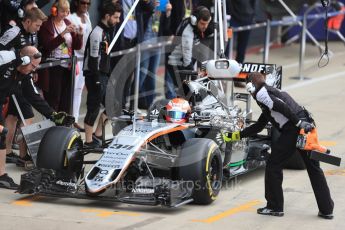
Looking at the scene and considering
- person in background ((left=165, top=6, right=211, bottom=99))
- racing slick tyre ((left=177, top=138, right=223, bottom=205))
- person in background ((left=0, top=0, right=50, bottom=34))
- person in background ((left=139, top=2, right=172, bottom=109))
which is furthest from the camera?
person in background ((left=139, top=2, right=172, bottom=109))

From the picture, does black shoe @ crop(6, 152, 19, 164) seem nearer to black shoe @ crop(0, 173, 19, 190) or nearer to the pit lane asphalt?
the pit lane asphalt

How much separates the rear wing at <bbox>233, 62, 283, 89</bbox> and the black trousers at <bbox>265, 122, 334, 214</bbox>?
1.97m

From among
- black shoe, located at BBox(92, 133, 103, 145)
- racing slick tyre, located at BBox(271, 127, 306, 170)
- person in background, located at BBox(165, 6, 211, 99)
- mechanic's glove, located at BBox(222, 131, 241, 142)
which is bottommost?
racing slick tyre, located at BBox(271, 127, 306, 170)

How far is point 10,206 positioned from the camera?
1052 centimetres

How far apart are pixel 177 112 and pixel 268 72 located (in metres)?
1.76

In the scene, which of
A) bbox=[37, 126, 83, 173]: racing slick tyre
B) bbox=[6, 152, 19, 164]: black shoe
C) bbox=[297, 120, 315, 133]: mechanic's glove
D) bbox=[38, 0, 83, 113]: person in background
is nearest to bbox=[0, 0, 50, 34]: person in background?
bbox=[38, 0, 83, 113]: person in background

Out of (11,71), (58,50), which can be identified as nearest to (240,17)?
(58,50)

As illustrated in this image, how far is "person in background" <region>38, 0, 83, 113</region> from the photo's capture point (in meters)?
13.5

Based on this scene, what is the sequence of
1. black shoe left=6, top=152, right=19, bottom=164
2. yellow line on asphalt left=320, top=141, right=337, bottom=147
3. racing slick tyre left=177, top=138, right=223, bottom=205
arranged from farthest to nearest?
yellow line on asphalt left=320, top=141, right=337, bottom=147
black shoe left=6, top=152, right=19, bottom=164
racing slick tyre left=177, top=138, right=223, bottom=205

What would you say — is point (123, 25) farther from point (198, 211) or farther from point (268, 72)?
point (198, 211)

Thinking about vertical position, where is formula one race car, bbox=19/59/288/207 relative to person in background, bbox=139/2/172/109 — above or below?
below

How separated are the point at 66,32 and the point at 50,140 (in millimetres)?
2806

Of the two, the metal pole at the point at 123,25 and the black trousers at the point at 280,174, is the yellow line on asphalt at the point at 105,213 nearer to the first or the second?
the black trousers at the point at 280,174

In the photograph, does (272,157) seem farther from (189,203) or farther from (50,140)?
(50,140)
